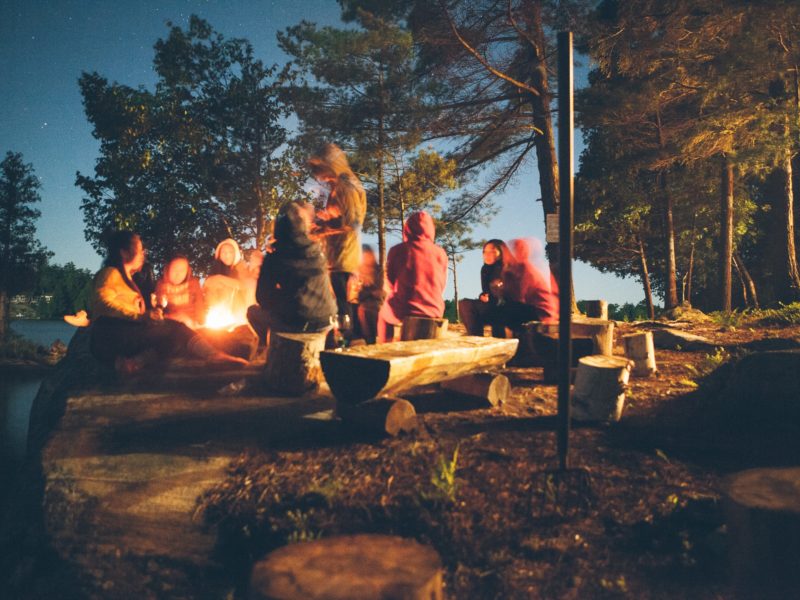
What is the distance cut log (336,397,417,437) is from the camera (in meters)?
4.02

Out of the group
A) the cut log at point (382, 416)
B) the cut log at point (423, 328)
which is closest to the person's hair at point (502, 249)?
the cut log at point (423, 328)

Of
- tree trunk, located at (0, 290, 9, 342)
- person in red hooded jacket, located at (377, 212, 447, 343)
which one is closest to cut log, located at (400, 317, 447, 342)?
person in red hooded jacket, located at (377, 212, 447, 343)

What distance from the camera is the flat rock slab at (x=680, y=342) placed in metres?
7.71

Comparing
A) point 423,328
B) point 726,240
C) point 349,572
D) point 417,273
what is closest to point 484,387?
point 423,328

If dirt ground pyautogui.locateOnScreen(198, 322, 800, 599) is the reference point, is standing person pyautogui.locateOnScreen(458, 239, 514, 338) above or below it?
above

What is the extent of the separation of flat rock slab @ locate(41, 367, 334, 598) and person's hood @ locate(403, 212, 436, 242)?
7.90 feet

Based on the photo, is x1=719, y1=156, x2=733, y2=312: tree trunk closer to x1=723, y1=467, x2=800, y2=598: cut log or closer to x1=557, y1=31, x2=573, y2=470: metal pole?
x1=557, y1=31, x2=573, y2=470: metal pole

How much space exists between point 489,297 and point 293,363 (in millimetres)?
3207

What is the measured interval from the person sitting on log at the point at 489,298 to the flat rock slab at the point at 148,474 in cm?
293

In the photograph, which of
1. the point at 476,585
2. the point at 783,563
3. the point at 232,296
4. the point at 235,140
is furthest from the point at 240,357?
the point at 235,140

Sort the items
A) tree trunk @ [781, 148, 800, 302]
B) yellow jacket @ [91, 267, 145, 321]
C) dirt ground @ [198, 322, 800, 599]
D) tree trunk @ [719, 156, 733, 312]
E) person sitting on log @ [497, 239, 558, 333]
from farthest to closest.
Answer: tree trunk @ [719, 156, 733, 312], tree trunk @ [781, 148, 800, 302], person sitting on log @ [497, 239, 558, 333], yellow jacket @ [91, 267, 145, 321], dirt ground @ [198, 322, 800, 599]

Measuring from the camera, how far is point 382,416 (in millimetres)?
4012

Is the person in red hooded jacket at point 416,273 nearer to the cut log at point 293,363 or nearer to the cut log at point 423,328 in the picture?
the cut log at point 423,328

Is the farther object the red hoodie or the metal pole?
the red hoodie
